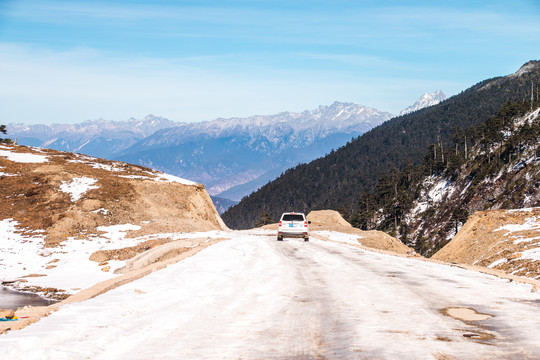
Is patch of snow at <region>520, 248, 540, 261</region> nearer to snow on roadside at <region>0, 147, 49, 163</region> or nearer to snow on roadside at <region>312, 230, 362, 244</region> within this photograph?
snow on roadside at <region>312, 230, 362, 244</region>

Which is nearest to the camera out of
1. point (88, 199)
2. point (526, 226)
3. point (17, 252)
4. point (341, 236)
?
point (526, 226)

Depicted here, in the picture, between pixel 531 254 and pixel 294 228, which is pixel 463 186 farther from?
pixel 531 254

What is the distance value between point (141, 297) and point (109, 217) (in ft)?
83.8

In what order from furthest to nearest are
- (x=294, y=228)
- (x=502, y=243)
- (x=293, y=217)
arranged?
(x=293, y=217)
(x=294, y=228)
(x=502, y=243)

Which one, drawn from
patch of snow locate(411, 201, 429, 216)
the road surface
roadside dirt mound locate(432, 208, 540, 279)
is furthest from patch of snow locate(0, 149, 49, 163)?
patch of snow locate(411, 201, 429, 216)

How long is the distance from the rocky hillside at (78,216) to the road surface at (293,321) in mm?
12426

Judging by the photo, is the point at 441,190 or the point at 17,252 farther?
the point at 441,190

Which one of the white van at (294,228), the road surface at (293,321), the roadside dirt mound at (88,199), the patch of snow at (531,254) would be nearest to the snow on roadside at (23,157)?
the roadside dirt mound at (88,199)

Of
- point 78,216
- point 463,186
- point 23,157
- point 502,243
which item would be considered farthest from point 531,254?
point 463,186

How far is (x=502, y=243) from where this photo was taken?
20.9 meters

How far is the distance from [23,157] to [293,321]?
1736 inches

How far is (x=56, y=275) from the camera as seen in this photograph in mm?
22297

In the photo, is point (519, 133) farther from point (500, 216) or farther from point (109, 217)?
point (109, 217)

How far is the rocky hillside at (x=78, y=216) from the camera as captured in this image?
23.7 m
